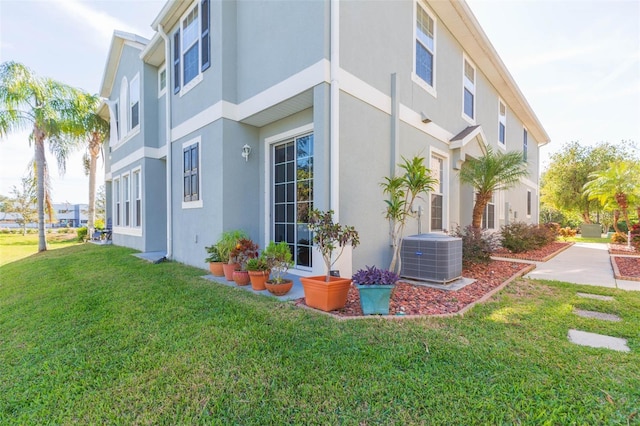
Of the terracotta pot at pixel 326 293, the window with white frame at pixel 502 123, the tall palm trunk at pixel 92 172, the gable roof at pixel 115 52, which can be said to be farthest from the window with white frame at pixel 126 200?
the window with white frame at pixel 502 123

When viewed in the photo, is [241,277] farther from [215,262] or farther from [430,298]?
[430,298]

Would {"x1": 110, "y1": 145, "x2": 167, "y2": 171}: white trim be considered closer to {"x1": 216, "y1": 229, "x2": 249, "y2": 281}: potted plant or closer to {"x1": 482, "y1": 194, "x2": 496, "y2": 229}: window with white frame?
{"x1": 216, "y1": 229, "x2": 249, "y2": 281}: potted plant

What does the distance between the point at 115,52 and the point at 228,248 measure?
11725 mm

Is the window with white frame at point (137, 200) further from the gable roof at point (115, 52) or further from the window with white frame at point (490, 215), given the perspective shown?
the window with white frame at point (490, 215)

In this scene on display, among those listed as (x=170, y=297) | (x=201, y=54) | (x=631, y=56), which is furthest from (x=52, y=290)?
(x=631, y=56)

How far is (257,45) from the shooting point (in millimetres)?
6141

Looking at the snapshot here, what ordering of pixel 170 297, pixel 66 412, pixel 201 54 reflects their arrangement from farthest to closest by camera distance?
pixel 201 54 < pixel 170 297 < pixel 66 412

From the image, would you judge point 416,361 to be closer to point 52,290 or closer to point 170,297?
point 170,297

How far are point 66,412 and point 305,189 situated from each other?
15.7 feet

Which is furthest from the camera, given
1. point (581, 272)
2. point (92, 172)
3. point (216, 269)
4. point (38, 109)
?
point (92, 172)

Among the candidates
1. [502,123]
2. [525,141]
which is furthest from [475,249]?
[525,141]

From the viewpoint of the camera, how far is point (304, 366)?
8.67 ft

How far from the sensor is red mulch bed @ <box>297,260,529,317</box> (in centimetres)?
409

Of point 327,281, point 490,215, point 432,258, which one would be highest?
point 490,215
